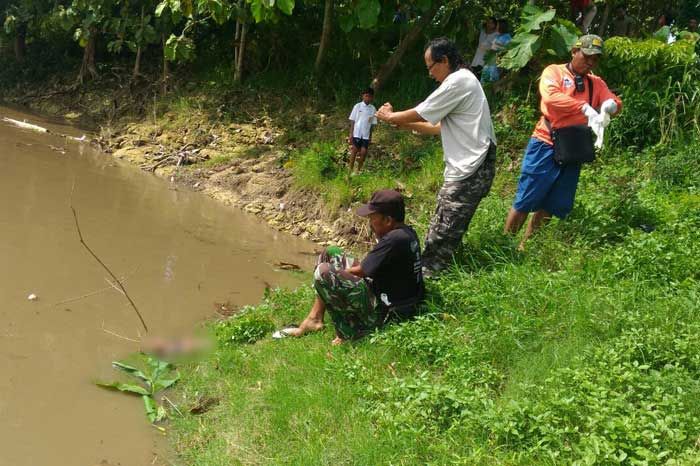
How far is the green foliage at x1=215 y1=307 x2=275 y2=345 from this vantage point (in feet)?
16.1

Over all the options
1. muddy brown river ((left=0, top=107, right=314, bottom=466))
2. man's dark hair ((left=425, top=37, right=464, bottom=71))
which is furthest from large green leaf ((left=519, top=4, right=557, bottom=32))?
man's dark hair ((left=425, top=37, right=464, bottom=71))

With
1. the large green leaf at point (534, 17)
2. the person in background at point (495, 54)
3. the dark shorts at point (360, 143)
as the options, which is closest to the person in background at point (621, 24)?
the person in background at point (495, 54)

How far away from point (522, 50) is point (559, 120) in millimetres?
3187

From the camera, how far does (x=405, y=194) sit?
26.4 ft

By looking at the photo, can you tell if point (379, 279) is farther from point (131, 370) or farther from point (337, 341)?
point (131, 370)

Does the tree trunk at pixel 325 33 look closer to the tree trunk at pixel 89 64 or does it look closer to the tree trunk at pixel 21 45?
the tree trunk at pixel 89 64

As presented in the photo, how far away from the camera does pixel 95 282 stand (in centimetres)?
586

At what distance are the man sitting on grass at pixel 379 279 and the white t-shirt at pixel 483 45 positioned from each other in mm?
5804

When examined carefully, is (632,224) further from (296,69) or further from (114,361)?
(296,69)

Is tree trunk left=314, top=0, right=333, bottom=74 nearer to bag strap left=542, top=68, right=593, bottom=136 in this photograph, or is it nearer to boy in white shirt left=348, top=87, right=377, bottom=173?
boy in white shirt left=348, top=87, right=377, bottom=173

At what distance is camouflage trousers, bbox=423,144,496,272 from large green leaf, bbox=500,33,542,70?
11.5ft

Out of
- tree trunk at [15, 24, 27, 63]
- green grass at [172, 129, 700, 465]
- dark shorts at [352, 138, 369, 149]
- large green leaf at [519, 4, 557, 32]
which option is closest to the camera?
green grass at [172, 129, 700, 465]

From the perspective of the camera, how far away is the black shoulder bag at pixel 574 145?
15.8ft

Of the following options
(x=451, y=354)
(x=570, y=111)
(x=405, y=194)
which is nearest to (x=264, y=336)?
(x=451, y=354)
